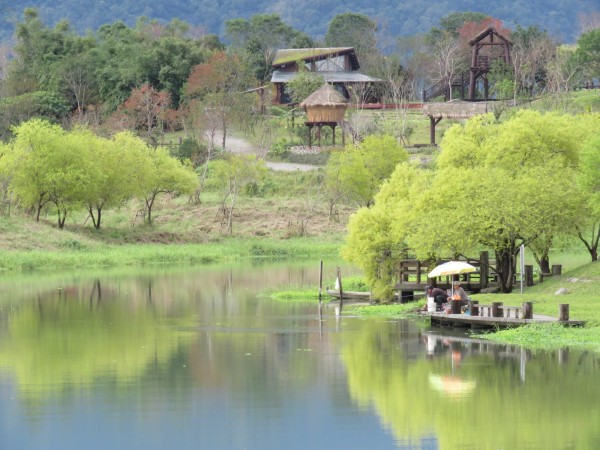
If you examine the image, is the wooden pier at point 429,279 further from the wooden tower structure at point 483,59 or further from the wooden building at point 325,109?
the wooden tower structure at point 483,59

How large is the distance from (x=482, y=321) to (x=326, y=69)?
8857 cm

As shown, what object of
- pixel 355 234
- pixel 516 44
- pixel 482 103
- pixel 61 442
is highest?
pixel 516 44

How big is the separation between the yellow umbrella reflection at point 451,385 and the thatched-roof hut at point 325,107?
7283 centimetres

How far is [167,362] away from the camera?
37906 mm

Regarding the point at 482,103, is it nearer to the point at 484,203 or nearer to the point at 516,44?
the point at 516,44

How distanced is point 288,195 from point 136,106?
23313 millimetres

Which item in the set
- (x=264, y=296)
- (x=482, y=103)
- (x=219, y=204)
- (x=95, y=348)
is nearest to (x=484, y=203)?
(x=264, y=296)

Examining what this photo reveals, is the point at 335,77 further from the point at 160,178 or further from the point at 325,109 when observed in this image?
the point at 160,178

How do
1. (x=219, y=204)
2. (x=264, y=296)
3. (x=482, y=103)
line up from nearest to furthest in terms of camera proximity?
1. (x=264, y=296)
2. (x=219, y=204)
3. (x=482, y=103)

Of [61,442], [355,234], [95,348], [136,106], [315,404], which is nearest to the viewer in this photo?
[61,442]

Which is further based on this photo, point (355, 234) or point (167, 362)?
point (355, 234)

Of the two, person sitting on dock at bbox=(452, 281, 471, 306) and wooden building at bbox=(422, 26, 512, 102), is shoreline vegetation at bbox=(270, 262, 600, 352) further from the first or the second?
wooden building at bbox=(422, 26, 512, 102)

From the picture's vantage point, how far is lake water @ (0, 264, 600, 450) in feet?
92.7

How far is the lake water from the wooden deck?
0.67m
